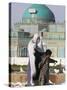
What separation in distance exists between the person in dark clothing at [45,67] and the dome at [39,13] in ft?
0.63

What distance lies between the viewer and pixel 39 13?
1.33 meters

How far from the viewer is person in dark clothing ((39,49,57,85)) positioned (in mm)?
1315

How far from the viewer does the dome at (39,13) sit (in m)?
1.31

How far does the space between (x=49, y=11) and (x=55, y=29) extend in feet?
0.37

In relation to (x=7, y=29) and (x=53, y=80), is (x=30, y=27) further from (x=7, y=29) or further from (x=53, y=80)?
(x=53, y=80)

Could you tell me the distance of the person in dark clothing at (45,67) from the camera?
4.32 feet

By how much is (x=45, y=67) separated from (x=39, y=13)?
32 cm

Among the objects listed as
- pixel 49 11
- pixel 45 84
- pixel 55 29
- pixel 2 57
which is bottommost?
pixel 45 84

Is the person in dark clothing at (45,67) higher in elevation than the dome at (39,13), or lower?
lower

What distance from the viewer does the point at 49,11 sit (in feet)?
4.39

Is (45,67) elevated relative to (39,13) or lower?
lower

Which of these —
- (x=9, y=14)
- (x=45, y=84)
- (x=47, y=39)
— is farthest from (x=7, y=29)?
(x=45, y=84)

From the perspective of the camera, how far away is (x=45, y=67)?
4.34 feet

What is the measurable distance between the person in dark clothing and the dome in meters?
0.19
